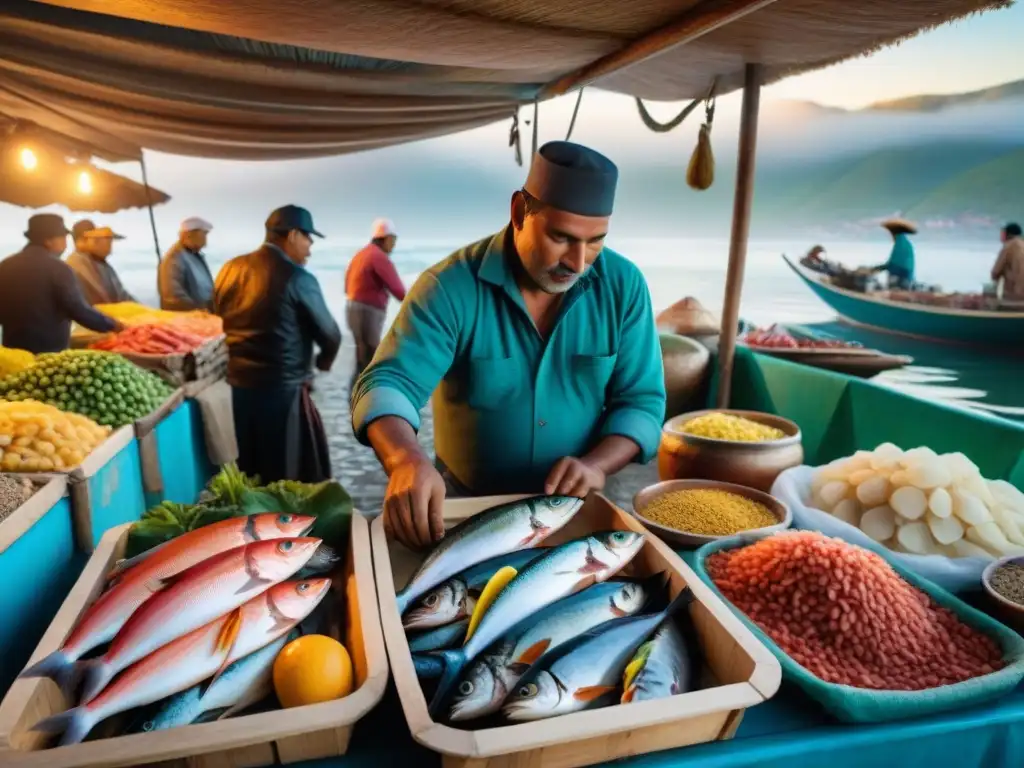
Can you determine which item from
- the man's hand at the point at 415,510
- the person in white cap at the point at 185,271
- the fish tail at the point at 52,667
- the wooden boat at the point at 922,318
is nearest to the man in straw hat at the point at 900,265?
the wooden boat at the point at 922,318

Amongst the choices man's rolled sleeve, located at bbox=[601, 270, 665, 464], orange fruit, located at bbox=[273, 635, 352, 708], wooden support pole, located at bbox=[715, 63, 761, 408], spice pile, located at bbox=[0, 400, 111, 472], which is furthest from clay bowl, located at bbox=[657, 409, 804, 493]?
spice pile, located at bbox=[0, 400, 111, 472]

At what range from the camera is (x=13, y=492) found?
1918mm

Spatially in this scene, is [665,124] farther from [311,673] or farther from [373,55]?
[311,673]

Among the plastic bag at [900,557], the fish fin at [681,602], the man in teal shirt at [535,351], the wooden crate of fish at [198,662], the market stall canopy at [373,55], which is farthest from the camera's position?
the market stall canopy at [373,55]

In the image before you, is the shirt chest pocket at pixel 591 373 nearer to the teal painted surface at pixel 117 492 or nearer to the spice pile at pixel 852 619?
the spice pile at pixel 852 619

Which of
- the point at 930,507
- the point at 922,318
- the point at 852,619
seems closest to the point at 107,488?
the point at 852,619

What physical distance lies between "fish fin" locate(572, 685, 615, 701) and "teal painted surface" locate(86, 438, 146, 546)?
209 cm

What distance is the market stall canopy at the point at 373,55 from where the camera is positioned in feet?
6.76

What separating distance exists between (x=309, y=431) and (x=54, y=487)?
5.87 ft

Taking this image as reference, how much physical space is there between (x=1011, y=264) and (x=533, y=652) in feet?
30.6

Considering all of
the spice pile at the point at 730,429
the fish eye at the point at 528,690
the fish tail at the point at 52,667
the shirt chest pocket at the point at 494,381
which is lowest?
the spice pile at the point at 730,429

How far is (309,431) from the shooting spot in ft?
12.6

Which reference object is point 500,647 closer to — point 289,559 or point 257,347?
point 289,559

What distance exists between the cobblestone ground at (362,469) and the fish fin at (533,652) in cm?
167
